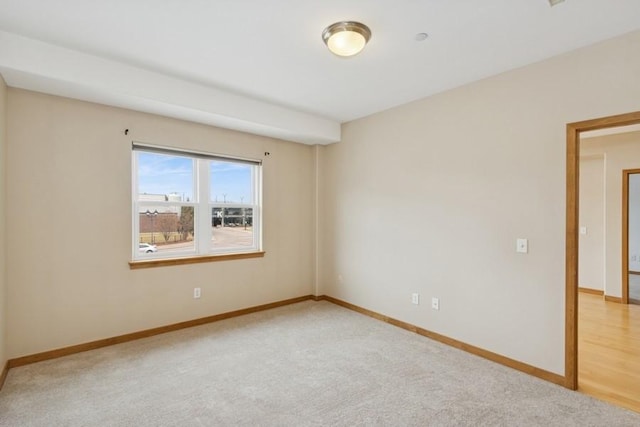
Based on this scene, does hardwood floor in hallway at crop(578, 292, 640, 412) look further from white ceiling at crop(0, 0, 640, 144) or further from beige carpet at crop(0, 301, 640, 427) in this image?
white ceiling at crop(0, 0, 640, 144)

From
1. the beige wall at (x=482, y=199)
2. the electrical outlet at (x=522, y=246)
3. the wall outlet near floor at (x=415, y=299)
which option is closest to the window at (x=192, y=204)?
the beige wall at (x=482, y=199)

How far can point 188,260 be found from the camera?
→ 3.75 meters

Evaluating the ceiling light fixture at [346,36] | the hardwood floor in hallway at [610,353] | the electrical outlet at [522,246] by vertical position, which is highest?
the ceiling light fixture at [346,36]

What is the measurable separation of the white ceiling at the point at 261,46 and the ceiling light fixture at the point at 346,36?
0.06m

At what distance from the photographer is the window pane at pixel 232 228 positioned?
413 centimetres

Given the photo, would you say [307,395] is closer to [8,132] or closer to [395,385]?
[395,385]

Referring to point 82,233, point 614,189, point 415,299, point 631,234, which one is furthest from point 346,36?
point 631,234

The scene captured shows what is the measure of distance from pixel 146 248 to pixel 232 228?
3.52ft

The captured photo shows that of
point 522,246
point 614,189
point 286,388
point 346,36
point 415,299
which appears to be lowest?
point 286,388

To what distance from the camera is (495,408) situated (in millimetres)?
2201

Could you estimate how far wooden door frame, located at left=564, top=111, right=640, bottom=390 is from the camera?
2461 millimetres

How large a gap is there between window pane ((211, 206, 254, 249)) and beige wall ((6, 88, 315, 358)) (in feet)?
1.09

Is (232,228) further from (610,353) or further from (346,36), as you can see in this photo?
(610,353)

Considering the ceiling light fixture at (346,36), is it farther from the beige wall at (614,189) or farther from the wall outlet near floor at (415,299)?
the beige wall at (614,189)
